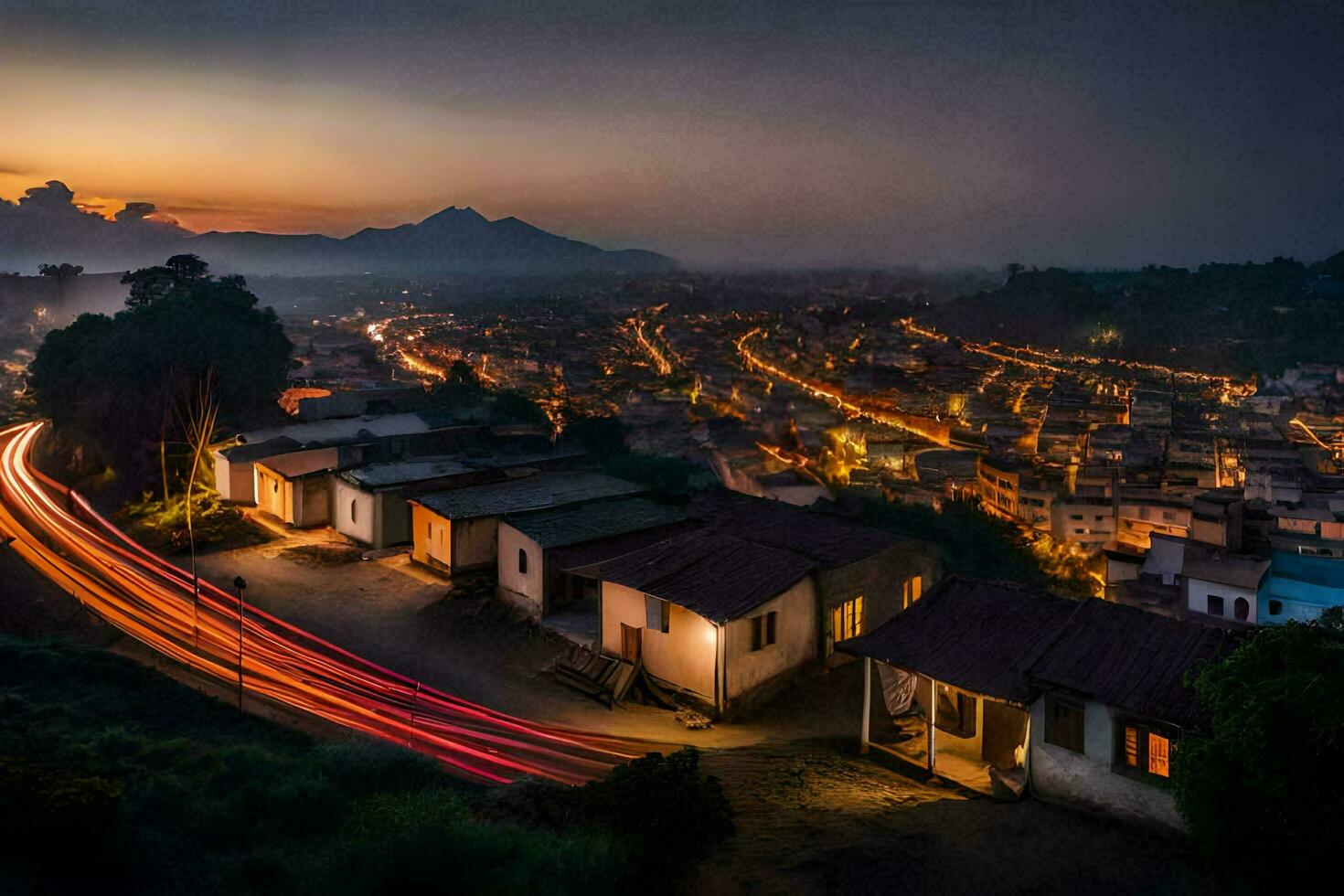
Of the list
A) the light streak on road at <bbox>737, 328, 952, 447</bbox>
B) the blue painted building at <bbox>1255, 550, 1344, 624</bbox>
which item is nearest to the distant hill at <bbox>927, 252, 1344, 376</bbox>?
the light streak on road at <bbox>737, 328, 952, 447</bbox>

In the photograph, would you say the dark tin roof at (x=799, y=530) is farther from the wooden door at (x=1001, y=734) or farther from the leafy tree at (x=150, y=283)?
the leafy tree at (x=150, y=283)

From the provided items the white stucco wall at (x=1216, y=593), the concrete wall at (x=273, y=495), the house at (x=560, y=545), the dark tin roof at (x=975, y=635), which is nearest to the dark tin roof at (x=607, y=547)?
the house at (x=560, y=545)

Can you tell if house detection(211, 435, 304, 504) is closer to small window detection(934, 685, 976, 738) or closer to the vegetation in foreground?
the vegetation in foreground

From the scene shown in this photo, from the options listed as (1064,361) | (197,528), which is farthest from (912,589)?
(1064,361)

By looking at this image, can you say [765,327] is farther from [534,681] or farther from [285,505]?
[534,681]

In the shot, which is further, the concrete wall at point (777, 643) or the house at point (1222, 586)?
the house at point (1222, 586)
